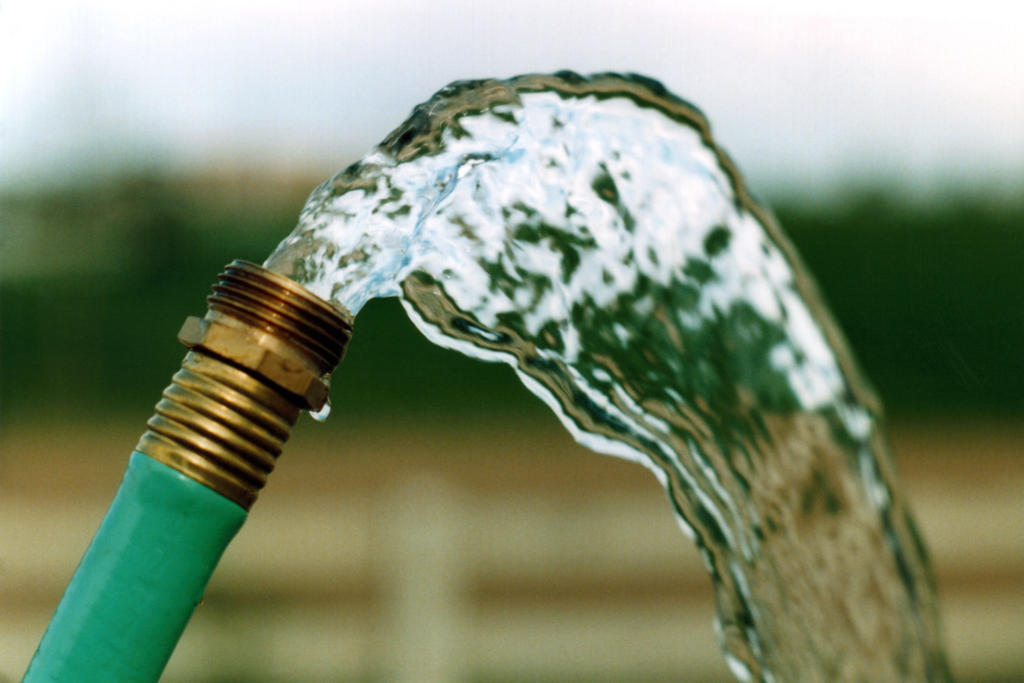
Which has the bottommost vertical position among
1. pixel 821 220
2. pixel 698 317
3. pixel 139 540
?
pixel 139 540

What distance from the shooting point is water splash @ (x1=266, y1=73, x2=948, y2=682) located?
19.3 inches

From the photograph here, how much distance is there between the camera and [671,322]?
0.53m

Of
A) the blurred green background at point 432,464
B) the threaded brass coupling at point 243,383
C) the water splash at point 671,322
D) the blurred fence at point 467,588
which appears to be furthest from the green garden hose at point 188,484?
the blurred fence at point 467,588

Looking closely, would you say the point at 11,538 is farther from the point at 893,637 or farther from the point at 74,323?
the point at 893,637

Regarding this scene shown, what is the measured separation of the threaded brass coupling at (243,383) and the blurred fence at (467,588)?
6.95 ft

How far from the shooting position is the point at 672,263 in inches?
20.7

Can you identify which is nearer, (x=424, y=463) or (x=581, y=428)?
(x=581, y=428)

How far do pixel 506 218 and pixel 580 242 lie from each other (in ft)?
0.12

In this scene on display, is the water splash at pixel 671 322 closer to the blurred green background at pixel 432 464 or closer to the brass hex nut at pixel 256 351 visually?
the brass hex nut at pixel 256 351

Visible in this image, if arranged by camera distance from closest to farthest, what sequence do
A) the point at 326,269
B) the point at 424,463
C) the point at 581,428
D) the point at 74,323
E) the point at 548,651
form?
the point at 326,269, the point at 581,428, the point at 548,651, the point at 74,323, the point at 424,463

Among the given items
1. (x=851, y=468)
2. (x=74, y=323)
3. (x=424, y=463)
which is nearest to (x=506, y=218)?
(x=851, y=468)

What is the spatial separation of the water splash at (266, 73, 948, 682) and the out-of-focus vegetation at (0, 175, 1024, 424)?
4.12m

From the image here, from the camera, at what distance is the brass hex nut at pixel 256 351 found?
13.8 inches

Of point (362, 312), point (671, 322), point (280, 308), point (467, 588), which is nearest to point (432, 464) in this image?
point (362, 312)
